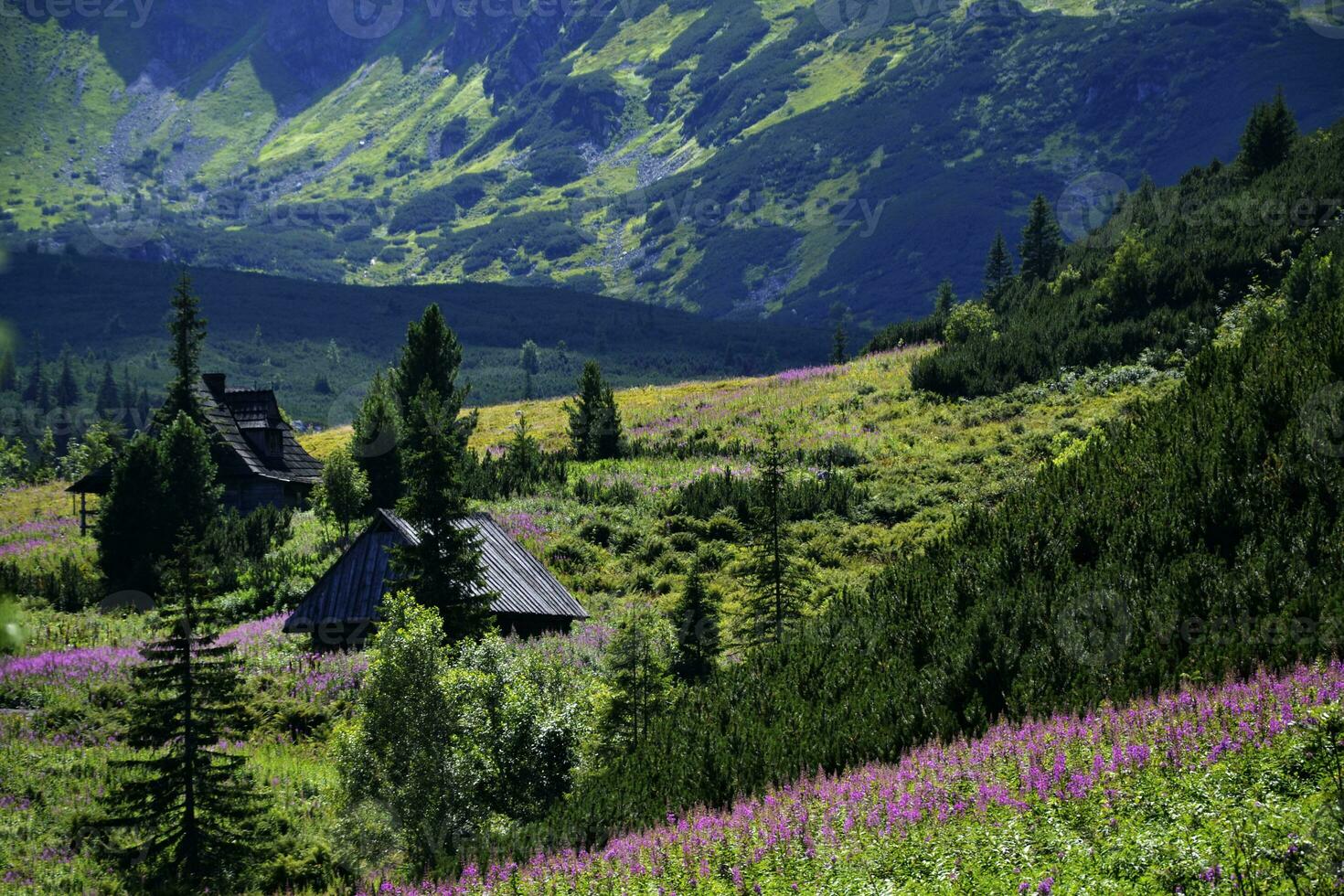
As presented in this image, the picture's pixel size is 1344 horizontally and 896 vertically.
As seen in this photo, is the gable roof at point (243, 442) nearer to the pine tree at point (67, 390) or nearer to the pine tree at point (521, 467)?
the pine tree at point (521, 467)

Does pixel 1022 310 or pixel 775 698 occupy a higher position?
pixel 1022 310

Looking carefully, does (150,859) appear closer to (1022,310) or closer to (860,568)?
(860,568)

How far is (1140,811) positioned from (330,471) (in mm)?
36288

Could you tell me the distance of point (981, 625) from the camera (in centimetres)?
1708

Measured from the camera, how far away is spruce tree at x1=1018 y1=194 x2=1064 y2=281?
70.7 meters

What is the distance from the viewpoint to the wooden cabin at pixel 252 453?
51250 mm

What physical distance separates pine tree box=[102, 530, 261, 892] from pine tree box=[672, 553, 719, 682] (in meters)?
10.0

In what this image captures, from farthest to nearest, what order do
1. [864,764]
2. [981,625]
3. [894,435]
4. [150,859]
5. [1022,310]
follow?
1. [1022,310]
2. [894,435]
3. [981,625]
4. [150,859]
5. [864,764]

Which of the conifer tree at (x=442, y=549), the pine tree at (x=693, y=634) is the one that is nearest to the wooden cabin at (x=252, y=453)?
the conifer tree at (x=442, y=549)

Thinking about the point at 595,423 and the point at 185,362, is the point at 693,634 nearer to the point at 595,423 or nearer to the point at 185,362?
the point at 595,423

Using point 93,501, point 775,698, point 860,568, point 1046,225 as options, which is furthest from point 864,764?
point 1046,225

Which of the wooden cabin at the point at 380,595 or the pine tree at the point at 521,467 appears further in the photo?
the pine tree at the point at 521,467

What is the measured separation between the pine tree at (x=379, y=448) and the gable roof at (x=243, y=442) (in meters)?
6.81

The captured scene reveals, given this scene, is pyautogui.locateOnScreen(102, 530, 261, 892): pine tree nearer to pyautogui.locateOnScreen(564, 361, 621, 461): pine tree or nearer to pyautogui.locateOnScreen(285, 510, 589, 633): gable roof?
pyautogui.locateOnScreen(285, 510, 589, 633): gable roof
